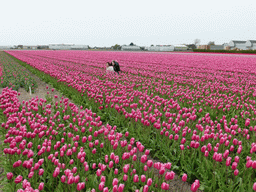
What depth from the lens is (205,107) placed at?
7281 millimetres

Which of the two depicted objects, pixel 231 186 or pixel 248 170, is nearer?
pixel 231 186

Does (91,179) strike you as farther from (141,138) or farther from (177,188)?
(141,138)

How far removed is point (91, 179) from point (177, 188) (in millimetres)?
1728

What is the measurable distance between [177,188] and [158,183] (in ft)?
2.86

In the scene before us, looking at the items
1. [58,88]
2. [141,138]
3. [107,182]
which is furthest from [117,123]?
[58,88]

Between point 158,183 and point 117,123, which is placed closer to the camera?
point 158,183

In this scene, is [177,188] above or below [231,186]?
below

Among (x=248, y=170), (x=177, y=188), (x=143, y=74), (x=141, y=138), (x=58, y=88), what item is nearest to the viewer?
(x=248, y=170)

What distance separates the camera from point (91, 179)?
11.1 feet

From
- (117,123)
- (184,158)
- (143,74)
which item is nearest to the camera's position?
(184,158)

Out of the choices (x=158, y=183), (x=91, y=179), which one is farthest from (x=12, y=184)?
(x=158, y=183)

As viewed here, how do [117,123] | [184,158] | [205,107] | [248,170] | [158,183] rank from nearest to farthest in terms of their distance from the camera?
[158,183] → [248,170] → [184,158] → [117,123] → [205,107]

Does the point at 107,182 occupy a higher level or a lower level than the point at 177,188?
higher

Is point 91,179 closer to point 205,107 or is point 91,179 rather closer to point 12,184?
point 12,184
